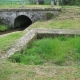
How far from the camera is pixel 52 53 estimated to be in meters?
9.65

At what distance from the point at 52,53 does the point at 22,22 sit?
19.3 m

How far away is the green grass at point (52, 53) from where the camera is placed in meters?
8.71

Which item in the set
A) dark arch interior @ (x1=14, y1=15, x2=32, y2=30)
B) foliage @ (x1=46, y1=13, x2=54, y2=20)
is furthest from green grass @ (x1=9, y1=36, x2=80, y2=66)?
dark arch interior @ (x1=14, y1=15, x2=32, y2=30)

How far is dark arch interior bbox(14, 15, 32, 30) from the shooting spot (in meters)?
26.4

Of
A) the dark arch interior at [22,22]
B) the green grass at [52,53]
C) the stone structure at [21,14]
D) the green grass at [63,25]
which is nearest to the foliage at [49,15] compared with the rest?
the stone structure at [21,14]

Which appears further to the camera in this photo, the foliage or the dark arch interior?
the dark arch interior

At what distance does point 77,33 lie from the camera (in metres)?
12.4

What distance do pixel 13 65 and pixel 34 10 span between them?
1697 centimetres

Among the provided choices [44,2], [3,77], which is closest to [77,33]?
[3,77]

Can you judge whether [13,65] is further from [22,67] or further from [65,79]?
[65,79]

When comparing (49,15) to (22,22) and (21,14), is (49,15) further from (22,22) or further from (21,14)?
(22,22)

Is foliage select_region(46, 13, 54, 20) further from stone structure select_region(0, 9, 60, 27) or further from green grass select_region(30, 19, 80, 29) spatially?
green grass select_region(30, 19, 80, 29)

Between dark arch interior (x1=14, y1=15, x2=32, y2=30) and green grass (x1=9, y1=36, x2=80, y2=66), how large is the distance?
15114 mm

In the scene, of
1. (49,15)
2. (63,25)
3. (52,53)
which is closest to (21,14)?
(49,15)
